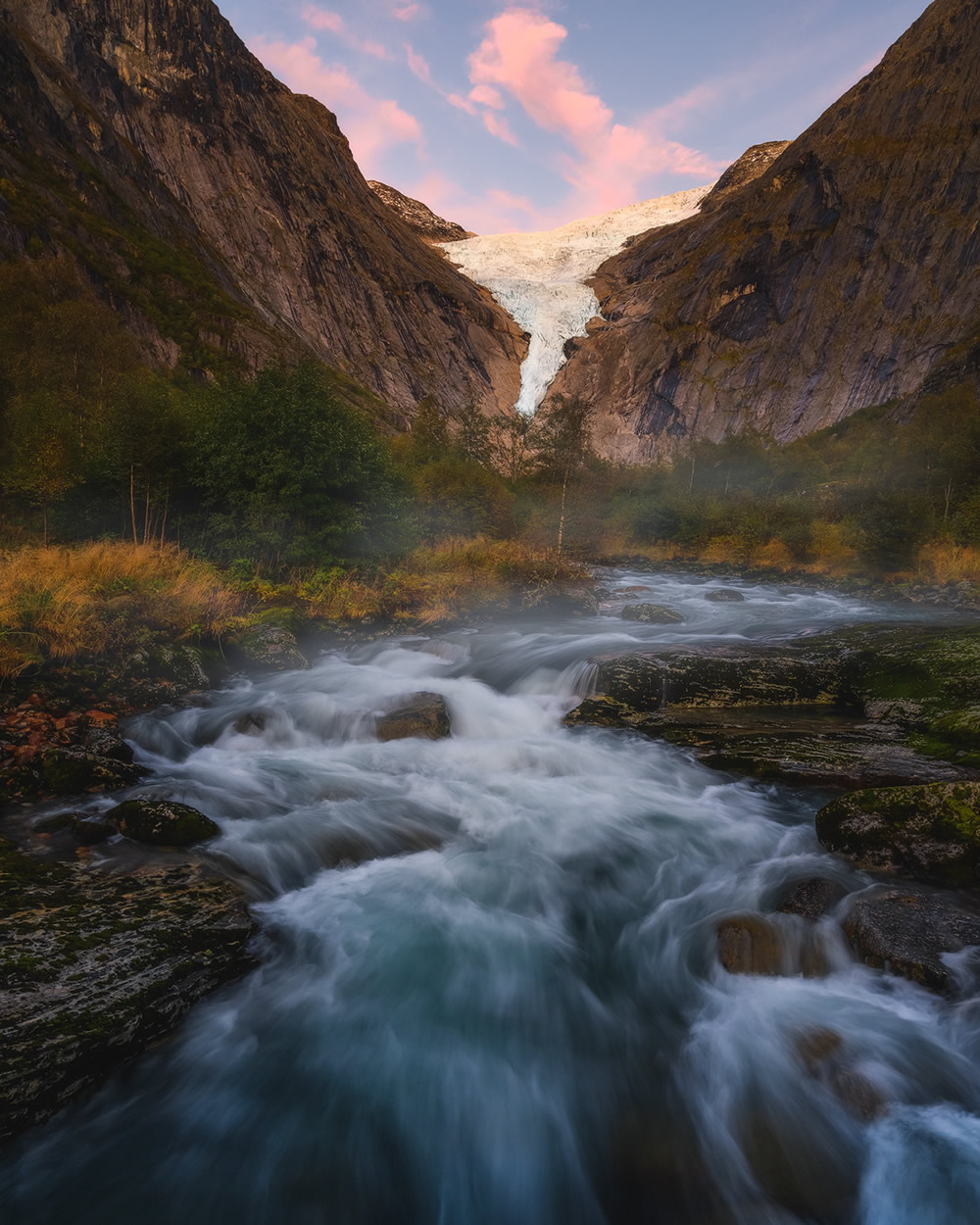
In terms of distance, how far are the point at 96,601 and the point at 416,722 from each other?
5.64 meters

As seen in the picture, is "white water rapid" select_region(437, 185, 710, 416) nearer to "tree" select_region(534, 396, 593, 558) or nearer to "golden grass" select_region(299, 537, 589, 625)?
"tree" select_region(534, 396, 593, 558)

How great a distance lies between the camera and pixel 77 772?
6.21 metres

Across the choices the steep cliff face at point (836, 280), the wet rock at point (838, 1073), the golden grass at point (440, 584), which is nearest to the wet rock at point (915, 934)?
the wet rock at point (838, 1073)

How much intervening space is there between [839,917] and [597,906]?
2.17 metres

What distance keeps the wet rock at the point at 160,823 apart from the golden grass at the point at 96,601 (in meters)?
3.64

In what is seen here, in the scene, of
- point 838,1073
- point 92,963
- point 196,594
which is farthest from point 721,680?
point 196,594

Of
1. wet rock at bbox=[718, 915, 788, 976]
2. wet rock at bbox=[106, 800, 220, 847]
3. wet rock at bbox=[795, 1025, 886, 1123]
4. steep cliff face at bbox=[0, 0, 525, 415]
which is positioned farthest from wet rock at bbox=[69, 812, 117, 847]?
steep cliff face at bbox=[0, 0, 525, 415]

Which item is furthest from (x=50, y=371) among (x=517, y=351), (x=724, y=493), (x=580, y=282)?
(x=580, y=282)

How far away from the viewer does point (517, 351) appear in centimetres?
12950

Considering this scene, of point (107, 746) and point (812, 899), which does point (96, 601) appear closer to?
point (107, 746)

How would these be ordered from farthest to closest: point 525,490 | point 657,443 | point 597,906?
1. point 657,443
2. point 525,490
3. point 597,906

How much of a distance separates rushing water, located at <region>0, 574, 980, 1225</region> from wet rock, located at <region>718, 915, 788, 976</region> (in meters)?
0.13

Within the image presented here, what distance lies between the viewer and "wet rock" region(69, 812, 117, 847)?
17.1 feet

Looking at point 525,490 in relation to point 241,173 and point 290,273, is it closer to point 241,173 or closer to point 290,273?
point 290,273
